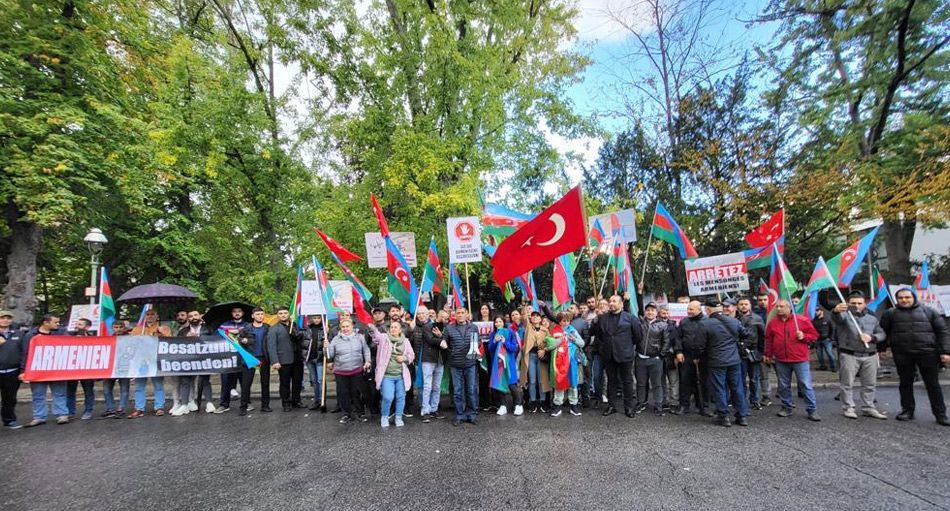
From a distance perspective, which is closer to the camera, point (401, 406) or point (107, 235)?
point (401, 406)

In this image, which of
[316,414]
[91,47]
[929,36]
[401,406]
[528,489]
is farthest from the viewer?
[929,36]

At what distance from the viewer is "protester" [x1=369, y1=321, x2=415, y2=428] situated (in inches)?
280

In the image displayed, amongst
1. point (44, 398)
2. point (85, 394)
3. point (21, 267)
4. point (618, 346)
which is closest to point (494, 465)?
point (618, 346)

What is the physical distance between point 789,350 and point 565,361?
11.8ft

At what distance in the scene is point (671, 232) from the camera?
1079cm

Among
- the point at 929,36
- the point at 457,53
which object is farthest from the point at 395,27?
the point at 929,36

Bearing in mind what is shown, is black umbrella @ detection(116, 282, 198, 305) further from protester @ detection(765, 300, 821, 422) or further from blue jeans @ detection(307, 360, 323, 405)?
protester @ detection(765, 300, 821, 422)

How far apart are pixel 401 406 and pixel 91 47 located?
13.5 metres

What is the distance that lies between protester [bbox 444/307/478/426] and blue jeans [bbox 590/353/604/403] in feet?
7.57

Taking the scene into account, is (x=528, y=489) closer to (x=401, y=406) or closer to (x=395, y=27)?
(x=401, y=406)

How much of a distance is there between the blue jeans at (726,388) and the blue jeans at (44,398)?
36.7 feet

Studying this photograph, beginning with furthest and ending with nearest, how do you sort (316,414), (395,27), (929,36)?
(395,27), (929,36), (316,414)

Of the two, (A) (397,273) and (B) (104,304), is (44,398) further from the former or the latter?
(A) (397,273)

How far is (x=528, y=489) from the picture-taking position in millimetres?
4371
